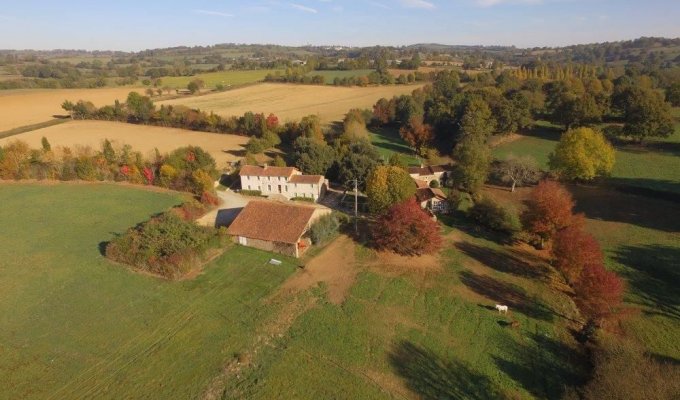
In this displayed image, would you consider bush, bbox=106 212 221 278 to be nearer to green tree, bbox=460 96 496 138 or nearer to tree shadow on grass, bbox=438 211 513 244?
tree shadow on grass, bbox=438 211 513 244

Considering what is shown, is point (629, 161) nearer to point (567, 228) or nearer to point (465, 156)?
point (465, 156)

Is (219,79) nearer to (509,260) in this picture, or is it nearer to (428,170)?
(428,170)

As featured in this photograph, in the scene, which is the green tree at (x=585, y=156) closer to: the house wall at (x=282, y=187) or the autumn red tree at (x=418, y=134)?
the autumn red tree at (x=418, y=134)

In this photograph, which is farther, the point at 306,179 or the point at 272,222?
the point at 306,179

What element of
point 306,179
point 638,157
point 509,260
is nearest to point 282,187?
point 306,179

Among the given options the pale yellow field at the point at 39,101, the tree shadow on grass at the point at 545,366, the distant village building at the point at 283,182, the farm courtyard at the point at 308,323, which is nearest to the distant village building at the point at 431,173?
the distant village building at the point at 283,182

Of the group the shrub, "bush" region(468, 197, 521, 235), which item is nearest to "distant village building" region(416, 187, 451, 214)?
"bush" region(468, 197, 521, 235)
